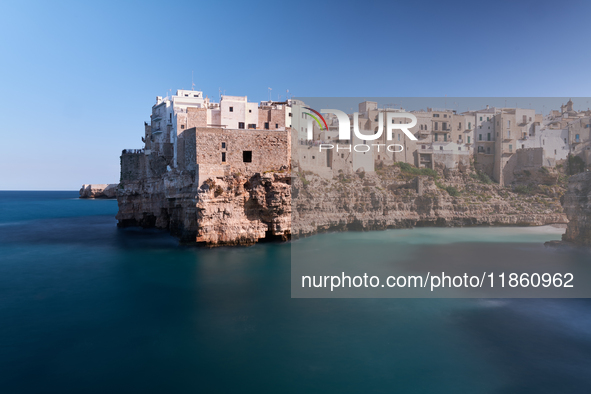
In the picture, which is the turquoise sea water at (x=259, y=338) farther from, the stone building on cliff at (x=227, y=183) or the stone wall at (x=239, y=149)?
the stone wall at (x=239, y=149)

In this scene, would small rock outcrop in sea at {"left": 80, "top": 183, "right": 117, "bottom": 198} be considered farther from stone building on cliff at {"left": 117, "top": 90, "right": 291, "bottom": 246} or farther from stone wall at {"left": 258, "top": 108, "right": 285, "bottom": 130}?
stone wall at {"left": 258, "top": 108, "right": 285, "bottom": 130}

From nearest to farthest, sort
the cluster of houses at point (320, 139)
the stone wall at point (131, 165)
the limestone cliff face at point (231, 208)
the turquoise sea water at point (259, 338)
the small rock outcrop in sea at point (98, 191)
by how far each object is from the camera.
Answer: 1. the turquoise sea water at point (259, 338)
2. the limestone cliff face at point (231, 208)
3. the cluster of houses at point (320, 139)
4. the stone wall at point (131, 165)
5. the small rock outcrop in sea at point (98, 191)

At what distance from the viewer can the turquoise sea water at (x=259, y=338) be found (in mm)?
7789

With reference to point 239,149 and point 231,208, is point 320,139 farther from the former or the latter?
point 231,208

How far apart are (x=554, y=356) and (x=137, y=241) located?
23.3m

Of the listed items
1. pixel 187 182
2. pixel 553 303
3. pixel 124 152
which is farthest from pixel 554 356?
pixel 124 152

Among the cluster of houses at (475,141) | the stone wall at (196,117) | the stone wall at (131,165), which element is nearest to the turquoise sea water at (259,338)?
the stone wall at (196,117)

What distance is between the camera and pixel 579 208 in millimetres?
17609

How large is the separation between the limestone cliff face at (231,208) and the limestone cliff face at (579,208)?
15269 mm

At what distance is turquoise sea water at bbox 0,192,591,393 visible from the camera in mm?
7789

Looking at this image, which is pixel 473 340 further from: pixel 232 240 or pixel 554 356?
pixel 232 240

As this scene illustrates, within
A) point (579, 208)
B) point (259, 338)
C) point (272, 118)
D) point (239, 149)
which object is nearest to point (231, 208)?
point (239, 149)

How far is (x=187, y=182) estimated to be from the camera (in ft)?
67.1

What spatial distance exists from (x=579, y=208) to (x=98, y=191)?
89.0 metres
